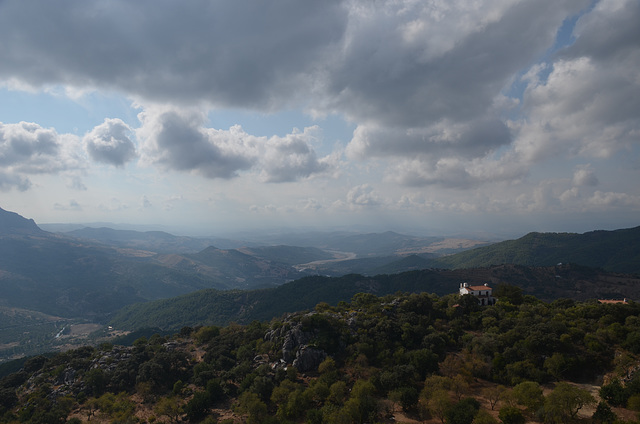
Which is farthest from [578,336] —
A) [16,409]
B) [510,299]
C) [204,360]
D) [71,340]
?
[71,340]

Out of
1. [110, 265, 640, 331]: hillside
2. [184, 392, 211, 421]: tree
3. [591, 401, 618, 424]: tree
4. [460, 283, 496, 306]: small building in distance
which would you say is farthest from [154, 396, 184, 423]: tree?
[110, 265, 640, 331]: hillside

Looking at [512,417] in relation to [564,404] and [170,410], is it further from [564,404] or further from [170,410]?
[170,410]

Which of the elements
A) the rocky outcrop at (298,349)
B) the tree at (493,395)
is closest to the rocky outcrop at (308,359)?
the rocky outcrop at (298,349)

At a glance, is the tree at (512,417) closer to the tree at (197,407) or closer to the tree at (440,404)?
the tree at (440,404)

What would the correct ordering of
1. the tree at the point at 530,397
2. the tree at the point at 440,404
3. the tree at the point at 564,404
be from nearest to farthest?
the tree at the point at 564,404 → the tree at the point at 530,397 → the tree at the point at 440,404

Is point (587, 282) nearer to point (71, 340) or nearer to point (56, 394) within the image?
point (56, 394)

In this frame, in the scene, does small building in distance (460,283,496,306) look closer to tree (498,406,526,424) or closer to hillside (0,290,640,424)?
hillside (0,290,640,424)

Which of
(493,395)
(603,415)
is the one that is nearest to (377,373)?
(493,395)
